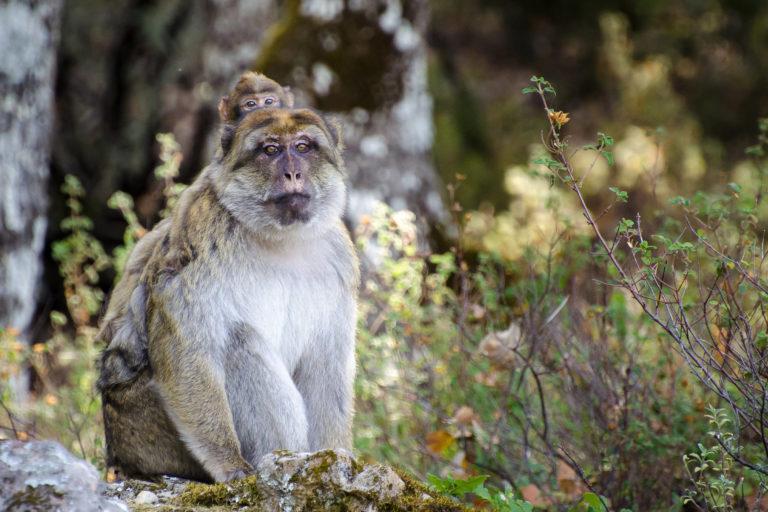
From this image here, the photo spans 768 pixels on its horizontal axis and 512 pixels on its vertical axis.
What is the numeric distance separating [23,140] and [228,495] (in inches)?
179

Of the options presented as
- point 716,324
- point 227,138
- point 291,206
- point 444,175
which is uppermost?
point 444,175

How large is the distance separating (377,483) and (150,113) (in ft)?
28.2

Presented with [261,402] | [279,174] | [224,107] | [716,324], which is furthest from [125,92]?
[716,324]

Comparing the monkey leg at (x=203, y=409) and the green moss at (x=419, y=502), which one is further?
the monkey leg at (x=203, y=409)

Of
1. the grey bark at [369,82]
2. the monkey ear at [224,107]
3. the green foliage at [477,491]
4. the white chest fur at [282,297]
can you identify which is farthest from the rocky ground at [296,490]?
the grey bark at [369,82]

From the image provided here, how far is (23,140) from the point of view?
7012 mm

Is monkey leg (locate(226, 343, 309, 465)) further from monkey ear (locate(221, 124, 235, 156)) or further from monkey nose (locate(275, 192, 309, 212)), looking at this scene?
monkey ear (locate(221, 124, 235, 156))

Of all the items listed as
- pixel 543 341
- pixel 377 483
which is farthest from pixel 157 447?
pixel 543 341

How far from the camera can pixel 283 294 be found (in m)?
4.18

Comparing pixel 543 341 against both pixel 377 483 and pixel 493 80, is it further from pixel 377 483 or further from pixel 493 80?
pixel 493 80

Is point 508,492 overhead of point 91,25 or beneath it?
beneath

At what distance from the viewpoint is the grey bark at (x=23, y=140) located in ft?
22.6

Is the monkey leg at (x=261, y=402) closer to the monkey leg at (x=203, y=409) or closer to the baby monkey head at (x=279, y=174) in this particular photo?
the monkey leg at (x=203, y=409)

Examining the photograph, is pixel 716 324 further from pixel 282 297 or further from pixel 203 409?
pixel 203 409
